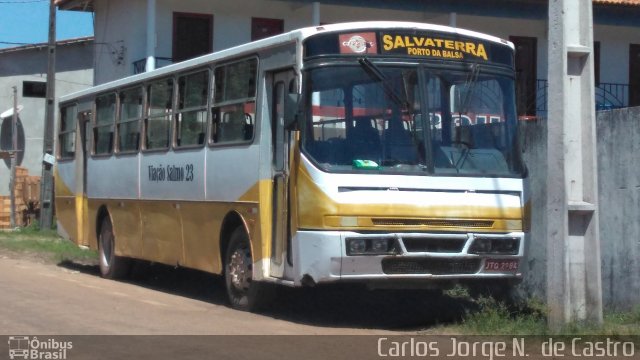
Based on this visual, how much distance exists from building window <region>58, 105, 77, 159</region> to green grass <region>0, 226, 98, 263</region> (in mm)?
2346

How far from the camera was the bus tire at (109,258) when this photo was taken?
16797mm

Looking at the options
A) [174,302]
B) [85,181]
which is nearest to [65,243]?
[85,181]

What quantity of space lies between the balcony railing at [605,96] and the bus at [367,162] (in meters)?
15.4

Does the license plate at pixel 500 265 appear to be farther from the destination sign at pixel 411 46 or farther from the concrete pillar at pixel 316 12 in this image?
the concrete pillar at pixel 316 12

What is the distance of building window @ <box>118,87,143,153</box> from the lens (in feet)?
50.8

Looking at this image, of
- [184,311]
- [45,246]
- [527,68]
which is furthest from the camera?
[527,68]

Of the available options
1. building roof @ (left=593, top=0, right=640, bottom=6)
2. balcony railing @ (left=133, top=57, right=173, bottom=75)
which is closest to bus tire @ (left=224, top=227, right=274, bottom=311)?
balcony railing @ (left=133, top=57, right=173, bottom=75)

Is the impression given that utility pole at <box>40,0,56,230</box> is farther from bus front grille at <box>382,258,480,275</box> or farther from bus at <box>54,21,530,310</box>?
bus front grille at <box>382,258,480,275</box>

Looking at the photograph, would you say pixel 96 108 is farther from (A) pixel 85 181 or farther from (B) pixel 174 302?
(B) pixel 174 302

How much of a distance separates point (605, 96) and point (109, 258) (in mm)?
15417

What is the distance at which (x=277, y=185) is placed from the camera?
11367 mm

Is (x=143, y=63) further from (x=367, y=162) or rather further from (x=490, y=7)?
(x=367, y=162)

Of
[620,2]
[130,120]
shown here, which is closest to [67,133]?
[130,120]

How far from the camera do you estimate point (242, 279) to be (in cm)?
1223
